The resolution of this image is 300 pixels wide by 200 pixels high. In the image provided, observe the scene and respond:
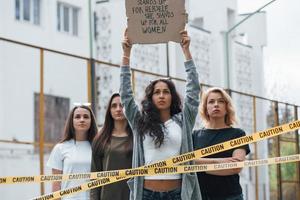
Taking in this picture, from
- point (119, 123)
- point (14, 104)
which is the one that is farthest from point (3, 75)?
point (119, 123)

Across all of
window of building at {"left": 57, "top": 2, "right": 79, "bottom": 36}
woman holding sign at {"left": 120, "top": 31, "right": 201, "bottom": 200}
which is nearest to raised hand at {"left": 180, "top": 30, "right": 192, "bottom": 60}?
woman holding sign at {"left": 120, "top": 31, "right": 201, "bottom": 200}

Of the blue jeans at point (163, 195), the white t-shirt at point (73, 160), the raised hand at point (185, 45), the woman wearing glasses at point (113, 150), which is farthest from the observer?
the white t-shirt at point (73, 160)

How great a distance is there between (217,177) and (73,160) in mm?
1311

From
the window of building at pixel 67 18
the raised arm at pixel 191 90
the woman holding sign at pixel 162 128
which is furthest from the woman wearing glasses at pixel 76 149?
the window of building at pixel 67 18

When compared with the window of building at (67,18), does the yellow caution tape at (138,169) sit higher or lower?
lower

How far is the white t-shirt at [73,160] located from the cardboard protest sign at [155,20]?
1316 mm

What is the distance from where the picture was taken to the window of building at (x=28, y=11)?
2388 cm

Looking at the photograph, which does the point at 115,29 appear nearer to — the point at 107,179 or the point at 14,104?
the point at 14,104

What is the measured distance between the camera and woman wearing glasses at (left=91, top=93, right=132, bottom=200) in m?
5.91

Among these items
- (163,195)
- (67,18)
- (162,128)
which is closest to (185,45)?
(162,128)

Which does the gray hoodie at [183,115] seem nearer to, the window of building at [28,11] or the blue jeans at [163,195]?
the blue jeans at [163,195]

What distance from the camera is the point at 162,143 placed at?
5.19 metres

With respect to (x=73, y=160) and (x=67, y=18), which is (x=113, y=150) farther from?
(x=67, y=18)

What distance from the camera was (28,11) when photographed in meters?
24.3
